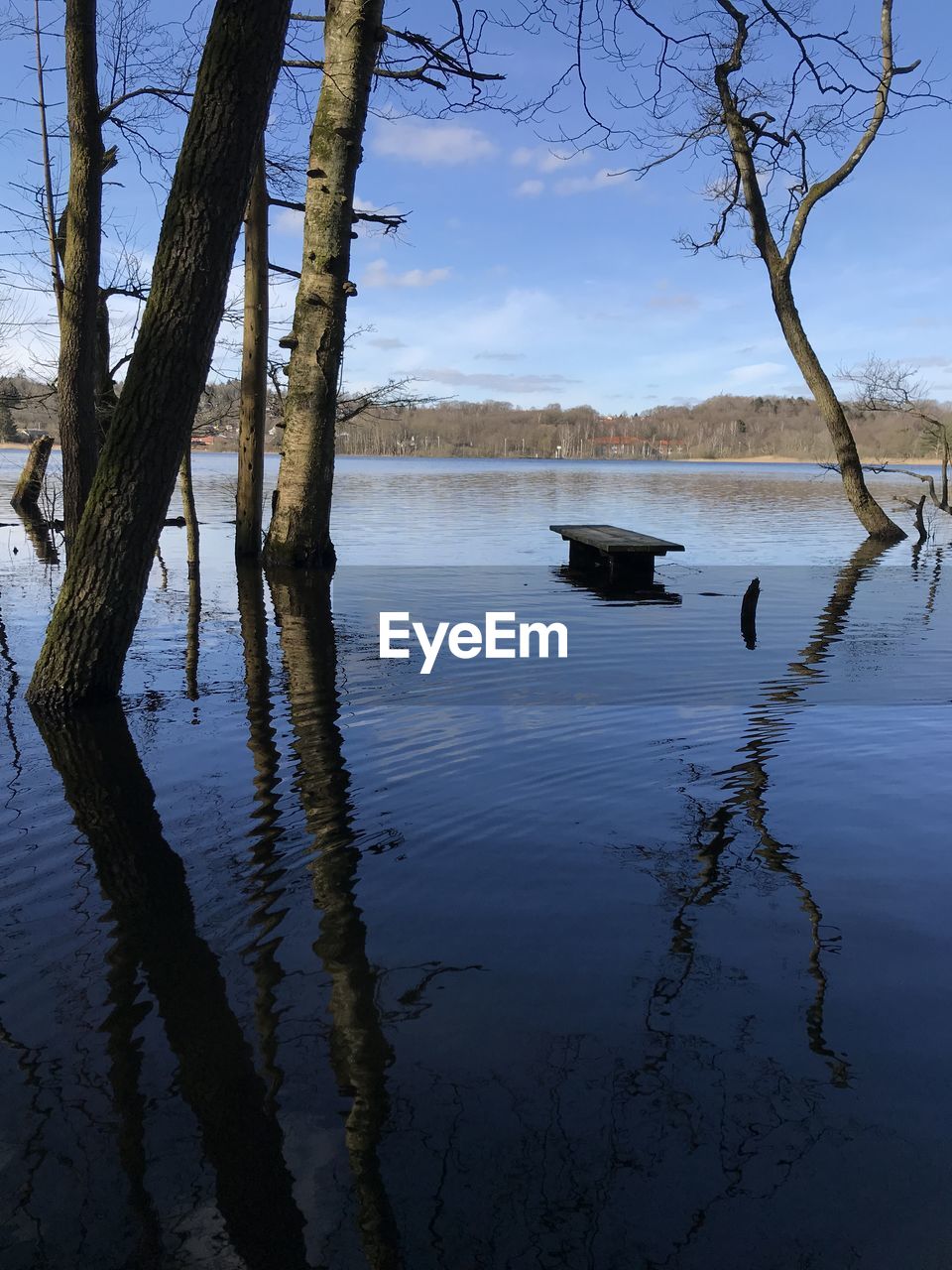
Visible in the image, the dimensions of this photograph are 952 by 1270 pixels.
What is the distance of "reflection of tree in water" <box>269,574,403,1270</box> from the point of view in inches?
101

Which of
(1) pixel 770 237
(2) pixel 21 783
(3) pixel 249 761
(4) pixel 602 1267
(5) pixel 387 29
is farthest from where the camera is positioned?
(1) pixel 770 237

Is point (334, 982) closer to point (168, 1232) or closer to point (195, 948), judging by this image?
point (195, 948)

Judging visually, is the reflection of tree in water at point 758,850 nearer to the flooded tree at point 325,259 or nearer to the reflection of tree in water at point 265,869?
the reflection of tree in water at point 265,869

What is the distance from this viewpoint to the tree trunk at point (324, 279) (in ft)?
48.1

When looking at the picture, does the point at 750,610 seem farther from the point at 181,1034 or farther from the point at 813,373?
the point at 813,373

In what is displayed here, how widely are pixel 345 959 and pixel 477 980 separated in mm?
495

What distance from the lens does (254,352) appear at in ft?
56.6

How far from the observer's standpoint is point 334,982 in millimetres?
3547

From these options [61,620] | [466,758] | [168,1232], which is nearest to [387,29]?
[61,620]

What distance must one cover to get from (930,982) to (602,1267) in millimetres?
1817
